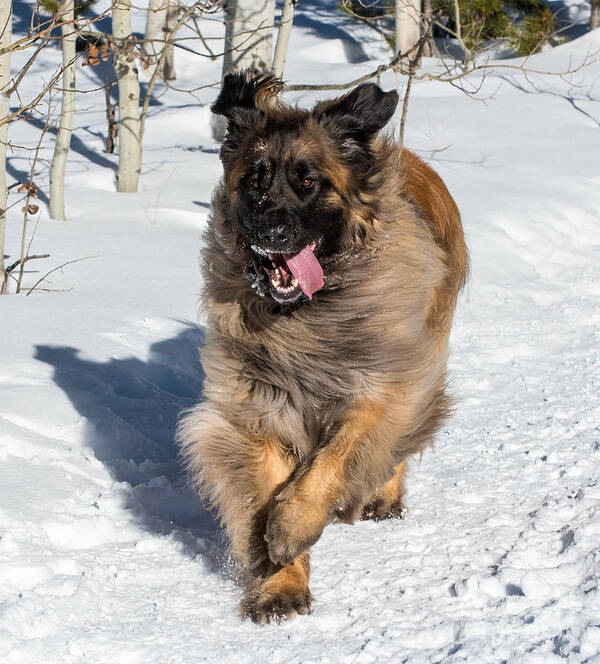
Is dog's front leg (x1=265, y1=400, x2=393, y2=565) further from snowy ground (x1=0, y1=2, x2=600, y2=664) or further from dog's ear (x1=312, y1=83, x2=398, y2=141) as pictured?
dog's ear (x1=312, y1=83, x2=398, y2=141)

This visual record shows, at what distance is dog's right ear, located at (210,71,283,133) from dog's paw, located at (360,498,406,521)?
1.74m

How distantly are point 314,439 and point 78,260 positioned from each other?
394 cm

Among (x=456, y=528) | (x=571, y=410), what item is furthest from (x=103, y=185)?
(x=456, y=528)

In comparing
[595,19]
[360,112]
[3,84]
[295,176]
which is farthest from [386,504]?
[595,19]

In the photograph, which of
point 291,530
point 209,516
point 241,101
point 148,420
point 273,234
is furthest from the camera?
point 148,420

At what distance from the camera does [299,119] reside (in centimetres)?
362

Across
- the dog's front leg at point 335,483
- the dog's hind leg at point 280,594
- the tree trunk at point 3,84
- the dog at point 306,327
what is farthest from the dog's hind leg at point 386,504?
the tree trunk at point 3,84

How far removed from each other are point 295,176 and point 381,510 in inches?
61.6

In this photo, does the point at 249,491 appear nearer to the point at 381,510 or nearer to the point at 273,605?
the point at 273,605

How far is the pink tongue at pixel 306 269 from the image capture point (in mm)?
3381

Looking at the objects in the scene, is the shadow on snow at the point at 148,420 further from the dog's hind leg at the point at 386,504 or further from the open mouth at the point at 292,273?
→ the open mouth at the point at 292,273

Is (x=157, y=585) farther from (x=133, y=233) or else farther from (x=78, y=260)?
(x=133, y=233)

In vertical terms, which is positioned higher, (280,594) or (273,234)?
(273,234)

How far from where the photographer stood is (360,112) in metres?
3.61
